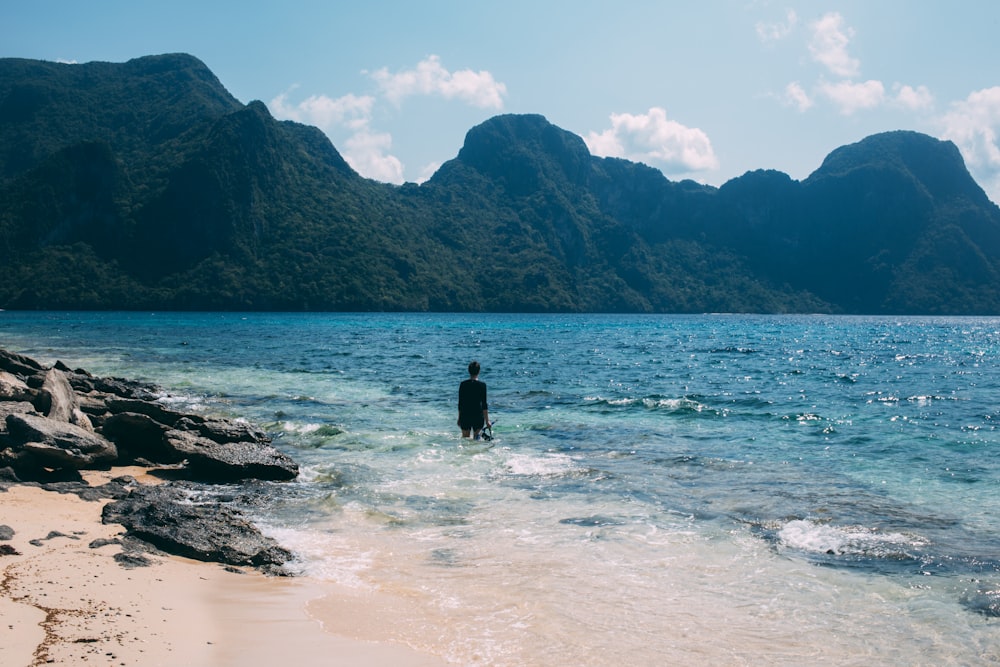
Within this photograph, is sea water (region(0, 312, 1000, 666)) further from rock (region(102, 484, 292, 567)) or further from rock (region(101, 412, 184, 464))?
rock (region(101, 412, 184, 464))

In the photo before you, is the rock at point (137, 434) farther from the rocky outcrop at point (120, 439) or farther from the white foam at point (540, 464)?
the white foam at point (540, 464)

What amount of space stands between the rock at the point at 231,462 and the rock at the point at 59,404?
1.93 meters

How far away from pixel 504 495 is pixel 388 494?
1.96 meters

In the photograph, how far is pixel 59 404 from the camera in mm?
13125

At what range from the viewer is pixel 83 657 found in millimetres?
4648

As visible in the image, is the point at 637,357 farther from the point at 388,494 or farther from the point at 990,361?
the point at 388,494

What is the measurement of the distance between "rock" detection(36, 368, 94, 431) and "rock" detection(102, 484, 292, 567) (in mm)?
4654

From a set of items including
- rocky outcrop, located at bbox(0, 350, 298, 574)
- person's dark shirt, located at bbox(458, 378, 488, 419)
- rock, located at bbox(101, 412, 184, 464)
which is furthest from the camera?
person's dark shirt, located at bbox(458, 378, 488, 419)

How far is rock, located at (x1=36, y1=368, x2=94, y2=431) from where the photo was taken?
42.2 ft

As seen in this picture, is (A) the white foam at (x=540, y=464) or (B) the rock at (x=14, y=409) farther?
(A) the white foam at (x=540, y=464)

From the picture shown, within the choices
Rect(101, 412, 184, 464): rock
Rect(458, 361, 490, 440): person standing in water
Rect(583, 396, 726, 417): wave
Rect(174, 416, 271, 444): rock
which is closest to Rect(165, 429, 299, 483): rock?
Rect(101, 412, 184, 464): rock

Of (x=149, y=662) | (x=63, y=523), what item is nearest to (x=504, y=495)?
(x=63, y=523)

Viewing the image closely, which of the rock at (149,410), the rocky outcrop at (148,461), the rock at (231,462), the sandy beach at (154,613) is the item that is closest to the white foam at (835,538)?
the sandy beach at (154,613)

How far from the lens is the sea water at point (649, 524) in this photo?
6059 mm
